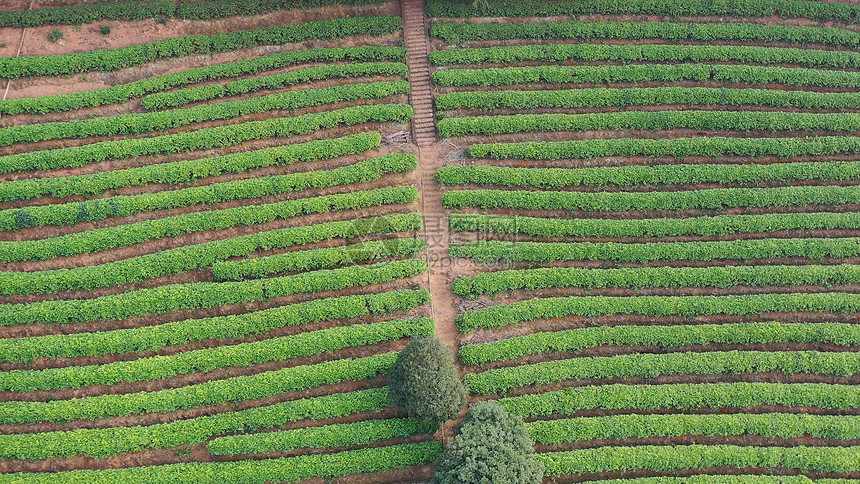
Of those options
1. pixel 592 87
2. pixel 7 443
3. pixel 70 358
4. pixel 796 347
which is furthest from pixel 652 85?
pixel 7 443

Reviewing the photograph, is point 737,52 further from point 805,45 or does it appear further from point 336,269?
point 336,269

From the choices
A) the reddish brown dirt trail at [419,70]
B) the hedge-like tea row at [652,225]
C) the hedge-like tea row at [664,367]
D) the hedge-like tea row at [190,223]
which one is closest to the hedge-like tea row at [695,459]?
the hedge-like tea row at [664,367]

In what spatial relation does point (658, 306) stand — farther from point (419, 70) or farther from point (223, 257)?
point (223, 257)

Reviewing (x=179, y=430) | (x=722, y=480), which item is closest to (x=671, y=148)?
(x=722, y=480)

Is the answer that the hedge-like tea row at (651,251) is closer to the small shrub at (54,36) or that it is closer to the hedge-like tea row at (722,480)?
the hedge-like tea row at (722,480)

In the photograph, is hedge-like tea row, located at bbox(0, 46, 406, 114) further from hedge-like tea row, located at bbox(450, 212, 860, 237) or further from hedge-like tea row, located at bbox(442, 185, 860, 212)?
hedge-like tea row, located at bbox(450, 212, 860, 237)
